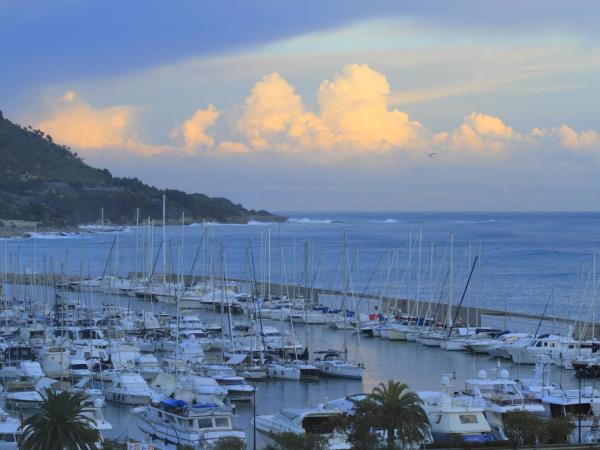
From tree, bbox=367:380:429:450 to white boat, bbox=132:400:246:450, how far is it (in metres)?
3.84

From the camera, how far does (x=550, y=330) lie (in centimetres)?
5912

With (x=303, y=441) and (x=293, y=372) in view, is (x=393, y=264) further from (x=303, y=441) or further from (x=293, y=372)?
(x=303, y=441)

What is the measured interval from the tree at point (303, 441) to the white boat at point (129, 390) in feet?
44.5

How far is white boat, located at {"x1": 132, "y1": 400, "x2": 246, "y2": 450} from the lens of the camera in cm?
2798

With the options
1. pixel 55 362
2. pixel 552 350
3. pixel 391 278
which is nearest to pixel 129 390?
pixel 55 362

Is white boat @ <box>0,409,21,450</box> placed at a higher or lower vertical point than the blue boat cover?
lower

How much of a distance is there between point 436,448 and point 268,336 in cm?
2594

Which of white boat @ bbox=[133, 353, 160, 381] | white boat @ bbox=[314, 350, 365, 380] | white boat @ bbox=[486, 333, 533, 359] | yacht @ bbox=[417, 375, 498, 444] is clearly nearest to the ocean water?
white boat @ bbox=[486, 333, 533, 359]

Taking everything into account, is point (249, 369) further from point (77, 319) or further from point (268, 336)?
point (77, 319)

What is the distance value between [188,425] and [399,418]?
6467 millimetres

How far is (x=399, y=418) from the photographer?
2456 cm

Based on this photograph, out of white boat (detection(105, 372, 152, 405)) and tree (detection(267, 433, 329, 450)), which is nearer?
tree (detection(267, 433, 329, 450))

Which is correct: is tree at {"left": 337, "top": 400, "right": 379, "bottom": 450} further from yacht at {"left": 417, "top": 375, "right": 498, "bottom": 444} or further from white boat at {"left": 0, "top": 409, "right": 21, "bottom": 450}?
white boat at {"left": 0, "top": 409, "right": 21, "bottom": 450}

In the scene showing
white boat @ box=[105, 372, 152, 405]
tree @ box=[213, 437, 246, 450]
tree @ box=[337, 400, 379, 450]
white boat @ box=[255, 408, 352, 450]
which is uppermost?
tree @ box=[337, 400, 379, 450]
